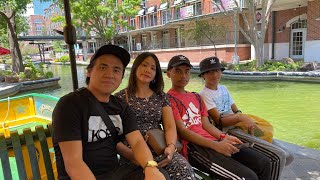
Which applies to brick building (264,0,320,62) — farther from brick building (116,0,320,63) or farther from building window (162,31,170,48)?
building window (162,31,170,48)

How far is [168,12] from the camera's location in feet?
98.9

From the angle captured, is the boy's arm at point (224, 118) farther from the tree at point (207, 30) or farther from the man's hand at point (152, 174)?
the tree at point (207, 30)

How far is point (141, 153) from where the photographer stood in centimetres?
203

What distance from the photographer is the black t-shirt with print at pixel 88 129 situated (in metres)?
1.76

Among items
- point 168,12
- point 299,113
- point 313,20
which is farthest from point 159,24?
point 299,113

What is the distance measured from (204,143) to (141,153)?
67 centimetres

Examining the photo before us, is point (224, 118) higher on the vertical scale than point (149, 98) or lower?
lower

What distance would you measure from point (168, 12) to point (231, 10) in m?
9.78

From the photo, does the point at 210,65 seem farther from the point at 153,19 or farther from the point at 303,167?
the point at 153,19

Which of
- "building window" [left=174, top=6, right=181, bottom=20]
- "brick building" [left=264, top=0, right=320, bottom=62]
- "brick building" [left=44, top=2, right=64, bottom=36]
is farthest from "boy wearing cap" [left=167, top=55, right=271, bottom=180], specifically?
"building window" [left=174, top=6, right=181, bottom=20]

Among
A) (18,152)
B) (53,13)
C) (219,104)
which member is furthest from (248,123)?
(53,13)

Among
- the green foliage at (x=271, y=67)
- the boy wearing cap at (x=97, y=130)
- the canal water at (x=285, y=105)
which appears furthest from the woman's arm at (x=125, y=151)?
the green foliage at (x=271, y=67)

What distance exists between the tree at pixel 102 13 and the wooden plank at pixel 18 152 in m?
23.5

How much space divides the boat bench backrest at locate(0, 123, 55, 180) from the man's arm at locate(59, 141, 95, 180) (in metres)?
0.51
